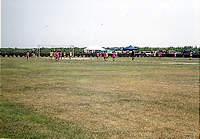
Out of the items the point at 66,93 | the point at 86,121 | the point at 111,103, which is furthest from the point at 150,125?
the point at 66,93

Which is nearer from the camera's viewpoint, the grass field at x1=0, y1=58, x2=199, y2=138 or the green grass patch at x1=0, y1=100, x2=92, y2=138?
the green grass patch at x1=0, y1=100, x2=92, y2=138

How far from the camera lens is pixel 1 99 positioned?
1033 cm

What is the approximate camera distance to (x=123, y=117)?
7.99 m

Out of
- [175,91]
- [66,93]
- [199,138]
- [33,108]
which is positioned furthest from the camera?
[175,91]

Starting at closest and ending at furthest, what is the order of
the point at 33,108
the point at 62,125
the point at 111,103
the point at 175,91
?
the point at 62,125
the point at 33,108
the point at 111,103
the point at 175,91

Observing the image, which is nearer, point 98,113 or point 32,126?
point 32,126

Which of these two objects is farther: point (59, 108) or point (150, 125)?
point (59, 108)

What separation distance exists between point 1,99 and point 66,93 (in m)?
2.46

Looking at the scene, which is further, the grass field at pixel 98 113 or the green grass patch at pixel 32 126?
the grass field at pixel 98 113

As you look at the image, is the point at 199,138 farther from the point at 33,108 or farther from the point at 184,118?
the point at 33,108

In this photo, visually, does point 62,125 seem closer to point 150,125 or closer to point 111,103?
point 150,125

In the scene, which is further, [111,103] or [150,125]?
[111,103]

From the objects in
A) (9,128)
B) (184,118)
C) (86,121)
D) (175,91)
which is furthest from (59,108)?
(175,91)

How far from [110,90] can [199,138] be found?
6.45m
